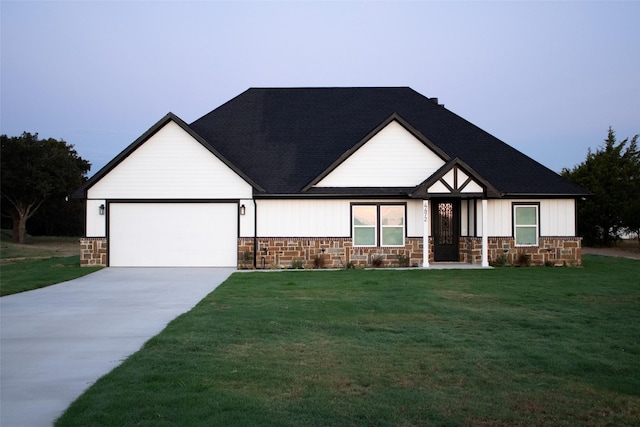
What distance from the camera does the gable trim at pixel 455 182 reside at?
72.5 ft

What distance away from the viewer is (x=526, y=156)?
1006 inches

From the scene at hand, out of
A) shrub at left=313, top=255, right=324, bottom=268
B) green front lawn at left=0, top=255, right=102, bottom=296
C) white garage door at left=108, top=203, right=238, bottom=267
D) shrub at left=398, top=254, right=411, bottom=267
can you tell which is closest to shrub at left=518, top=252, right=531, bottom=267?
shrub at left=398, top=254, right=411, bottom=267

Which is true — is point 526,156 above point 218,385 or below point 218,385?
above

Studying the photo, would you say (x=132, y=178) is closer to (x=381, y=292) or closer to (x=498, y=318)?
(x=381, y=292)

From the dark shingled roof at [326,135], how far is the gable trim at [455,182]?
1139 mm

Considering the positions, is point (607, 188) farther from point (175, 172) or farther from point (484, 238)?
point (175, 172)

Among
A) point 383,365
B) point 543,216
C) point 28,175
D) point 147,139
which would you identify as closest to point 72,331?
Result: point 383,365

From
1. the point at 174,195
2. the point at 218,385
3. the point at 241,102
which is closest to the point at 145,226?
the point at 174,195

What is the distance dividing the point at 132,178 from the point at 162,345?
15.5 meters

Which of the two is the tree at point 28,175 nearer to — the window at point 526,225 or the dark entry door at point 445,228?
the dark entry door at point 445,228

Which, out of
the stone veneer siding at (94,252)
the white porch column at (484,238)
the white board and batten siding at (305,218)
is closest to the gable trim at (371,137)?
the white board and batten siding at (305,218)

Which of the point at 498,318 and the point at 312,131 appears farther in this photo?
the point at 312,131

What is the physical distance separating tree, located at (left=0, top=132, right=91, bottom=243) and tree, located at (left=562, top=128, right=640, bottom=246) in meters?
38.1

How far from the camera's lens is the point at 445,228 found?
79.6ft
